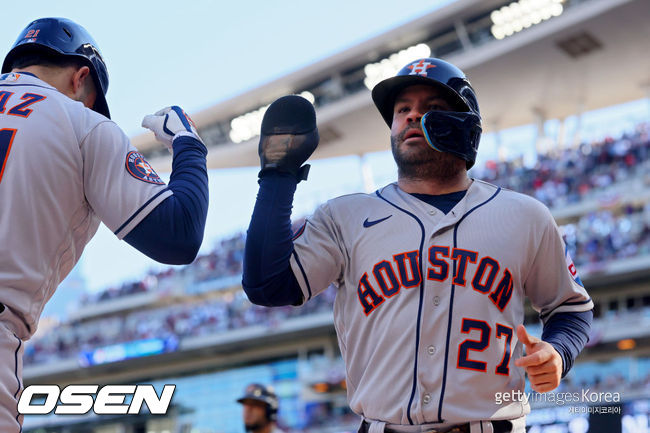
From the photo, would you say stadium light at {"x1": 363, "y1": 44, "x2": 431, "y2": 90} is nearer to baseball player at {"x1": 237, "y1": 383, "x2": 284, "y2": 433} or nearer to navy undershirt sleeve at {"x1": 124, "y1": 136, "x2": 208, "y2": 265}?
baseball player at {"x1": 237, "y1": 383, "x2": 284, "y2": 433}

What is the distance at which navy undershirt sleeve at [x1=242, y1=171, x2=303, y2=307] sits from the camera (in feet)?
9.99

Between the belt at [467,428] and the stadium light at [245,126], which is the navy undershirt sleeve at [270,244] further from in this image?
the stadium light at [245,126]

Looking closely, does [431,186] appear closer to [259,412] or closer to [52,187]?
[52,187]

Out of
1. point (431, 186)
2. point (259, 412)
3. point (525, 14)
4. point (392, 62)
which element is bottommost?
point (392, 62)

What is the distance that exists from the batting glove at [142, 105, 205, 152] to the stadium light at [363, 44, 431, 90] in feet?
138

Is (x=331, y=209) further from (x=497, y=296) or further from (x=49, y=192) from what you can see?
(x=49, y=192)

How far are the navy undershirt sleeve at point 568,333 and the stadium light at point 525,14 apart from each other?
40083mm

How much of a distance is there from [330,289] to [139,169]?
33887 millimetres

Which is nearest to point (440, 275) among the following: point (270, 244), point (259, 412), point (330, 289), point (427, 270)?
point (427, 270)

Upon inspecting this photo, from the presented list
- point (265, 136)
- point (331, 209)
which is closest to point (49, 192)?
point (265, 136)

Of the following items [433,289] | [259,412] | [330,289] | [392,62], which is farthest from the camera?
[392,62]

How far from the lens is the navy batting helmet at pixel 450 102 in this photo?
3.30 metres

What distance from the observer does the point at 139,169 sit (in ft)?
9.53

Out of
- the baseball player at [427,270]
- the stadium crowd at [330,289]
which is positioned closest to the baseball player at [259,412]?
the baseball player at [427,270]
